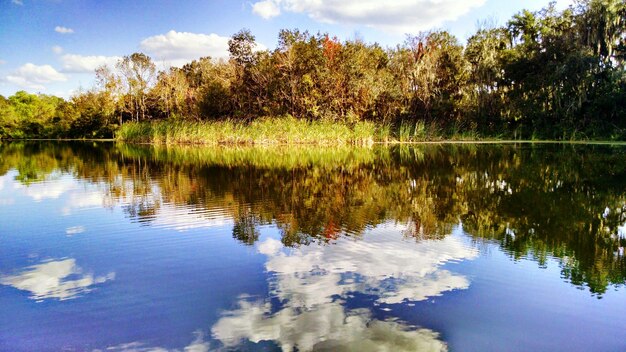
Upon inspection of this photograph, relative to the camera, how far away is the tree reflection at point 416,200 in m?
6.52

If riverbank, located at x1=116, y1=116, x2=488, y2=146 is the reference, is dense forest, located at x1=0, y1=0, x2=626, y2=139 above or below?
above

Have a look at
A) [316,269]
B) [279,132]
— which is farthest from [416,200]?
[279,132]

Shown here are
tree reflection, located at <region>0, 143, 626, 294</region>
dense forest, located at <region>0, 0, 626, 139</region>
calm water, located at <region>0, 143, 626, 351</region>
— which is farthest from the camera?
dense forest, located at <region>0, 0, 626, 139</region>

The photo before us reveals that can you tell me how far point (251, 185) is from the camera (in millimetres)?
12016

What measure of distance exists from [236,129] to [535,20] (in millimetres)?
23609

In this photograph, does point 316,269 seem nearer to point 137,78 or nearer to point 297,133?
point 297,133

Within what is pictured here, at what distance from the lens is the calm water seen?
150 inches

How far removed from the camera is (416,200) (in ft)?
31.9

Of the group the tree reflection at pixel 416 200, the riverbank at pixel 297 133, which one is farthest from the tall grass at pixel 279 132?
the tree reflection at pixel 416 200

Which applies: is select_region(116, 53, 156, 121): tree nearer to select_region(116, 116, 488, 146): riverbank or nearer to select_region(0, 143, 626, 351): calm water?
select_region(116, 116, 488, 146): riverbank

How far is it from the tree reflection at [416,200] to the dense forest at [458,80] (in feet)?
51.0

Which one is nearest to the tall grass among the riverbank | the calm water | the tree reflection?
the riverbank

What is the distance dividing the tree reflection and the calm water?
0.06 m

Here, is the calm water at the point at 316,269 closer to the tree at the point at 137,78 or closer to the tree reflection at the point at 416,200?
the tree reflection at the point at 416,200
